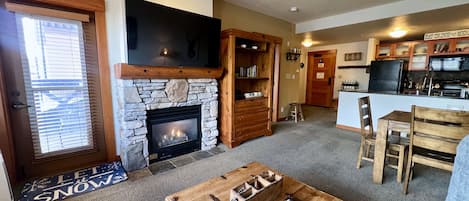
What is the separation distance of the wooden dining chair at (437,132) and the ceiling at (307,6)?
2589mm

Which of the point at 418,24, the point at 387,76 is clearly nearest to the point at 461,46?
the point at 418,24

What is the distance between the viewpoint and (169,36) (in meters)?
2.62

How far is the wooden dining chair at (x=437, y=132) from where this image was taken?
1.77m

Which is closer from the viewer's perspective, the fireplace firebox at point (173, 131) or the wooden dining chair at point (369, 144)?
the wooden dining chair at point (369, 144)

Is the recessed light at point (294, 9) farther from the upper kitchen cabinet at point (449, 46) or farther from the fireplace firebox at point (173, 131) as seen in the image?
the upper kitchen cabinet at point (449, 46)

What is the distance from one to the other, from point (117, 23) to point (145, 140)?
1534 millimetres

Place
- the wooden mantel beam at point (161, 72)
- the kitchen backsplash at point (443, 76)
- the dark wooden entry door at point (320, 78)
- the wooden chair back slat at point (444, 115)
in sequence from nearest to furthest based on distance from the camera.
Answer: the wooden chair back slat at point (444, 115)
the wooden mantel beam at point (161, 72)
the kitchen backsplash at point (443, 76)
the dark wooden entry door at point (320, 78)

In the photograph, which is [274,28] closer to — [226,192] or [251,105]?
[251,105]

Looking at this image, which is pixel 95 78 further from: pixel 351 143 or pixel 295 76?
pixel 295 76

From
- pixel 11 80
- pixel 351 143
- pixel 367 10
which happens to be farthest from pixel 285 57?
pixel 11 80

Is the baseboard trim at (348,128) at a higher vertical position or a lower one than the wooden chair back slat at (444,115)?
lower

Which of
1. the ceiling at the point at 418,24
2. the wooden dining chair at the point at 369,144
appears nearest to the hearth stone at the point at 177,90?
the wooden dining chair at the point at 369,144

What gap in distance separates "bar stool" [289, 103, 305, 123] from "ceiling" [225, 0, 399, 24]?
85.6 inches

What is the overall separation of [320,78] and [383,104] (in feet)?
12.3
